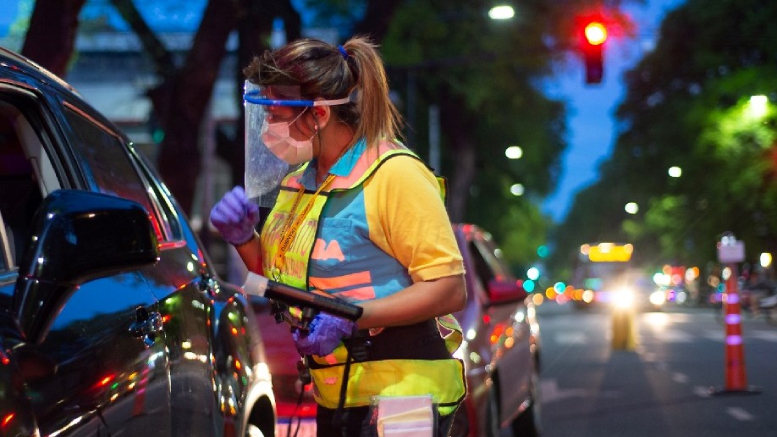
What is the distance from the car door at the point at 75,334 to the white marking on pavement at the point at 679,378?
12.4m

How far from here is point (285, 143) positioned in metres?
3.35

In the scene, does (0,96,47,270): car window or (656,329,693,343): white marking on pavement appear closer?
(0,96,47,270): car window

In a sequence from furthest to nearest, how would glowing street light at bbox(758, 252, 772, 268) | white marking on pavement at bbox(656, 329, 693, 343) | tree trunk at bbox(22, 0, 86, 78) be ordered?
1. glowing street light at bbox(758, 252, 772, 268)
2. white marking on pavement at bbox(656, 329, 693, 343)
3. tree trunk at bbox(22, 0, 86, 78)

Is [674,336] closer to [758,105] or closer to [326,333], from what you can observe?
[758,105]

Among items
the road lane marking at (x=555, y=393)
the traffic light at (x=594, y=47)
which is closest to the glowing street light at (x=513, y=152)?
the traffic light at (x=594, y=47)

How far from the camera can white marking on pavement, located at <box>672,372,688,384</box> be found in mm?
15594

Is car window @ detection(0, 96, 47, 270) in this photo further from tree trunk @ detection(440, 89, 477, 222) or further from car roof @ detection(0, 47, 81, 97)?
tree trunk @ detection(440, 89, 477, 222)

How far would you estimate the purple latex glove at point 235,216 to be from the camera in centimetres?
340

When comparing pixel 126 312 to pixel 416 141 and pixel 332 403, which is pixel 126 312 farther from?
pixel 416 141

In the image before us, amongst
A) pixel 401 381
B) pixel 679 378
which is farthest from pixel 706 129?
pixel 401 381

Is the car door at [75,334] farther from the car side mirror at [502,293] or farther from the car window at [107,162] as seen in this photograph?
the car side mirror at [502,293]

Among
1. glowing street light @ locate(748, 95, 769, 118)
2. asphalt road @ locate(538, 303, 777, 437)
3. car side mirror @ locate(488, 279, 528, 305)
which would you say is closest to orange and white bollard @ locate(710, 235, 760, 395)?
asphalt road @ locate(538, 303, 777, 437)

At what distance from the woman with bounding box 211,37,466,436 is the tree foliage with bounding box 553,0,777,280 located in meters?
46.6

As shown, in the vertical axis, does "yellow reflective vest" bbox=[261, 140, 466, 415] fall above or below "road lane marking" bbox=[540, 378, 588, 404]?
above
